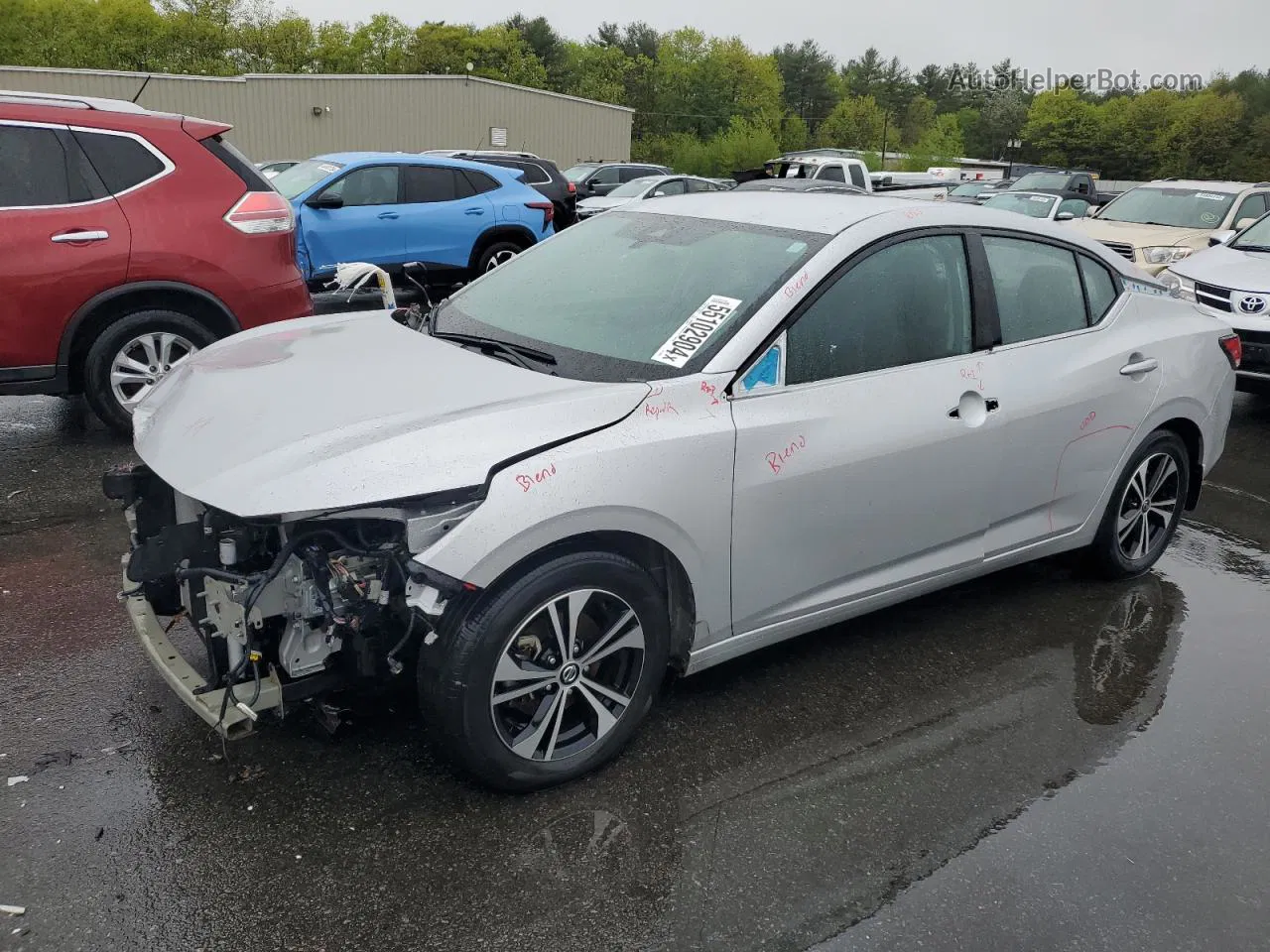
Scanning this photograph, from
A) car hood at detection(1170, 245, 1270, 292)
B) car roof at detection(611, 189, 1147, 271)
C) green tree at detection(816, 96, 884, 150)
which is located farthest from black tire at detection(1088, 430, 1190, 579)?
green tree at detection(816, 96, 884, 150)

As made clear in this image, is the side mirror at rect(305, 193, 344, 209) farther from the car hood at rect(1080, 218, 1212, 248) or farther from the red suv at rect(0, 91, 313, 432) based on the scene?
the car hood at rect(1080, 218, 1212, 248)

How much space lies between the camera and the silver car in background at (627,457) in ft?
9.14

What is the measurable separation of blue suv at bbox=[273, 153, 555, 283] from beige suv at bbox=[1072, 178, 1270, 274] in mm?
6530

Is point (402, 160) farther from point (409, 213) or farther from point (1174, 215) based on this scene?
point (1174, 215)

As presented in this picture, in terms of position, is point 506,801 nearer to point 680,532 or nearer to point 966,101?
point 680,532

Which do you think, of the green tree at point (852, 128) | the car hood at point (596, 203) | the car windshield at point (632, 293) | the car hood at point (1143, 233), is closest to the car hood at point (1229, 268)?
the car hood at point (1143, 233)

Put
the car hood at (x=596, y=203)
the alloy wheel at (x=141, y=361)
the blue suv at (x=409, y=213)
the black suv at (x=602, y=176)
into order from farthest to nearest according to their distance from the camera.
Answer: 1. the black suv at (x=602, y=176)
2. the car hood at (x=596, y=203)
3. the blue suv at (x=409, y=213)
4. the alloy wheel at (x=141, y=361)

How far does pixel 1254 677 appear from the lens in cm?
410

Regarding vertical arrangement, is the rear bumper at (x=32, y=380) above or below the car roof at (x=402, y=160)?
below

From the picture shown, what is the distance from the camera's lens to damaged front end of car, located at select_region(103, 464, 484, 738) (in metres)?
2.72

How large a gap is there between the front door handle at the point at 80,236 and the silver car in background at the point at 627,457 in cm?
235

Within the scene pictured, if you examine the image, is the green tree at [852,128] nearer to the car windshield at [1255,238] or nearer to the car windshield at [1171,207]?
the car windshield at [1171,207]

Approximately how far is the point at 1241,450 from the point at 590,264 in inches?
223

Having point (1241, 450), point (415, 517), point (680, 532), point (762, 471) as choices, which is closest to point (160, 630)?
point (415, 517)
